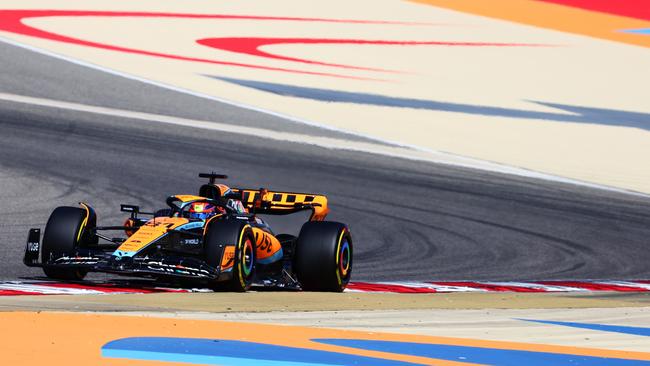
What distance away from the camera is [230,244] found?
1044 centimetres

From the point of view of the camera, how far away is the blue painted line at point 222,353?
6531 millimetres

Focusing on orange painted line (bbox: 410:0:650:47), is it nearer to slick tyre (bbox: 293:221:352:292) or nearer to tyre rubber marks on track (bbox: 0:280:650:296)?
tyre rubber marks on track (bbox: 0:280:650:296)

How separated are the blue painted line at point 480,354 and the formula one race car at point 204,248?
119 inches

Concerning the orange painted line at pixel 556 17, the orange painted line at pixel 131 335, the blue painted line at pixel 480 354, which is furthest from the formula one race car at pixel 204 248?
the orange painted line at pixel 556 17

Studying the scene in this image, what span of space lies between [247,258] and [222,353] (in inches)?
159

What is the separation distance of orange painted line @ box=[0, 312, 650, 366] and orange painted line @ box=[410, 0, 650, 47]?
115ft

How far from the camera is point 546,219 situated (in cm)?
1817

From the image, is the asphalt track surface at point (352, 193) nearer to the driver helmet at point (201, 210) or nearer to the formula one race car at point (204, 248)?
the formula one race car at point (204, 248)

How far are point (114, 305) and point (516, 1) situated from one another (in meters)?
39.4

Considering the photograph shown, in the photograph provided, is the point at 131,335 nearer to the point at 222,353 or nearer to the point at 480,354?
the point at 222,353

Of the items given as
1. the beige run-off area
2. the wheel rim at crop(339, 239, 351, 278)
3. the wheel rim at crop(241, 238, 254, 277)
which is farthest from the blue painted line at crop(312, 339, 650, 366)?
the beige run-off area

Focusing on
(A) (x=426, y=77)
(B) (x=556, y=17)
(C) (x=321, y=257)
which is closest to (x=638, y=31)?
(B) (x=556, y=17)

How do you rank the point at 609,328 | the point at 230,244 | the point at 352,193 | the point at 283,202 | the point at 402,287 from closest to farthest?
the point at 609,328 < the point at 230,244 < the point at 402,287 < the point at 283,202 < the point at 352,193

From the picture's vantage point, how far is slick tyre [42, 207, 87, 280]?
35.4 ft
